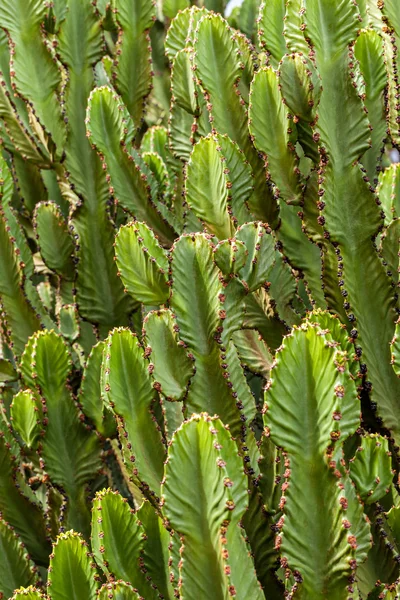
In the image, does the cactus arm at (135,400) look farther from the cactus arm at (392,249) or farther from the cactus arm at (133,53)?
the cactus arm at (133,53)

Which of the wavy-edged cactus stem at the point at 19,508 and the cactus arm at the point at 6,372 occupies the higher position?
the cactus arm at the point at 6,372

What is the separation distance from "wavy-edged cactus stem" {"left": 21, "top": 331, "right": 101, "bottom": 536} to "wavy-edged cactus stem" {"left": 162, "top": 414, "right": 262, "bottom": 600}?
1071 millimetres

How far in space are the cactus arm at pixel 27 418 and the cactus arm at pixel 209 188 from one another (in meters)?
0.86

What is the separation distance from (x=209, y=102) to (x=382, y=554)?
1.49 m

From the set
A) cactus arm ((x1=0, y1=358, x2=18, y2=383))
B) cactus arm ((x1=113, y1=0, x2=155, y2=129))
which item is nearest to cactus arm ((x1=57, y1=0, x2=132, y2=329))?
cactus arm ((x1=113, y1=0, x2=155, y2=129))

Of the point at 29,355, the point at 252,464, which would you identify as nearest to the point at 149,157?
the point at 29,355

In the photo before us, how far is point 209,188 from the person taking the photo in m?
2.58

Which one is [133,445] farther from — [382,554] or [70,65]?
[70,65]

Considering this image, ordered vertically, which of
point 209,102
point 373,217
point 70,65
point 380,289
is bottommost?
point 380,289

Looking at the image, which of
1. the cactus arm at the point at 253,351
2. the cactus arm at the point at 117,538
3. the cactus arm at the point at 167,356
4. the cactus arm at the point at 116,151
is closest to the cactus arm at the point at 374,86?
the cactus arm at the point at 253,351

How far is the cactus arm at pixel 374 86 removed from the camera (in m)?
2.75

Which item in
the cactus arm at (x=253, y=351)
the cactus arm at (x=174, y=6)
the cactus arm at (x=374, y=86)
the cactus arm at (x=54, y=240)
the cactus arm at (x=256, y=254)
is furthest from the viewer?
the cactus arm at (x=174, y=6)

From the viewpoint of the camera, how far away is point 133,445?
2.54 meters

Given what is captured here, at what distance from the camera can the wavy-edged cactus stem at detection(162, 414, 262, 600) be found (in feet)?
6.24
